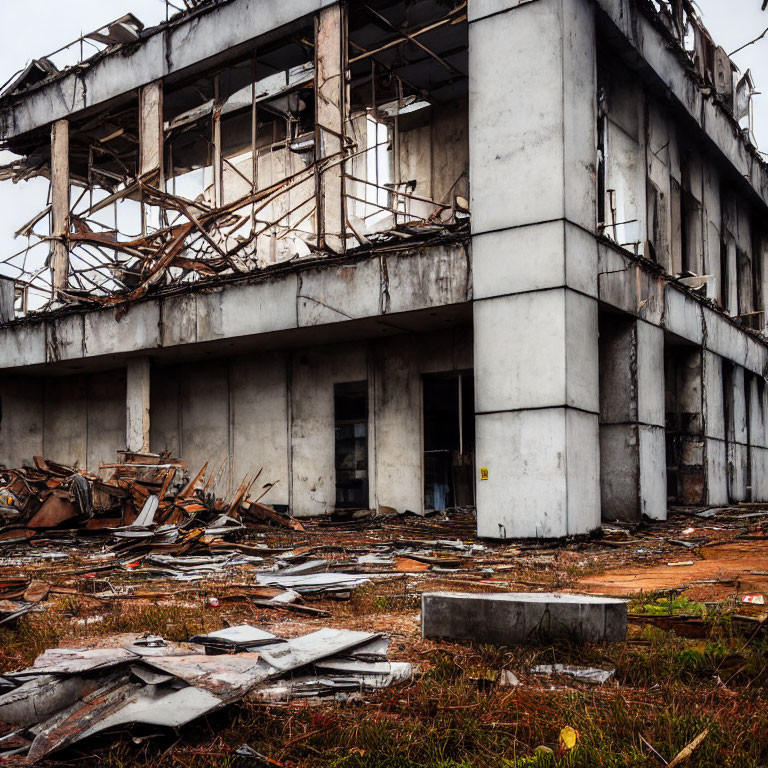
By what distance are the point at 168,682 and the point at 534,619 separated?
6.87 ft

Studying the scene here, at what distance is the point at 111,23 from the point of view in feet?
66.3

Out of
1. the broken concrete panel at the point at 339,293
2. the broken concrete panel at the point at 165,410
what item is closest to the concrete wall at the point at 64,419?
the broken concrete panel at the point at 165,410

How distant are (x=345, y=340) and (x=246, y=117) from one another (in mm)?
8562

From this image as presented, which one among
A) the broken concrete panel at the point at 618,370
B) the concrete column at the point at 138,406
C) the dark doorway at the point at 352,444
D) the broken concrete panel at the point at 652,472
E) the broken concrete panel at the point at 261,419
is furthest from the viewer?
the concrete column at the point at 138,406

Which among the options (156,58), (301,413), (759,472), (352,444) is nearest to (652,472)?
(352,444)

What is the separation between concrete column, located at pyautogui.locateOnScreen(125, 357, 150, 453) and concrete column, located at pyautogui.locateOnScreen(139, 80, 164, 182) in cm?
408

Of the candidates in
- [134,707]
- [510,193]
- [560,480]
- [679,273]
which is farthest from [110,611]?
[679,273]

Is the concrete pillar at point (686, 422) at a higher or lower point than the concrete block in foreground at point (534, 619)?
higher

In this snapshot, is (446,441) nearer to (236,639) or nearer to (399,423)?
(399,423)

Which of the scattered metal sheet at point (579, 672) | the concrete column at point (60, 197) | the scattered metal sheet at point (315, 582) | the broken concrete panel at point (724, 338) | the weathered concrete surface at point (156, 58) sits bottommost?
the scattered metal sheet at point (315, 582)

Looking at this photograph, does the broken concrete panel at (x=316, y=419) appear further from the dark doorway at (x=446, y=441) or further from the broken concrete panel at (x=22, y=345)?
the broken concrete panel at (x=22, y=345)

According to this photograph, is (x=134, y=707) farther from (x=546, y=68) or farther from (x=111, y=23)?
(x=111, y=23)

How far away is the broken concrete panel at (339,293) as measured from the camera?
14508 mm

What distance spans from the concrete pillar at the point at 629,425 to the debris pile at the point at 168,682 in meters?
10.4
